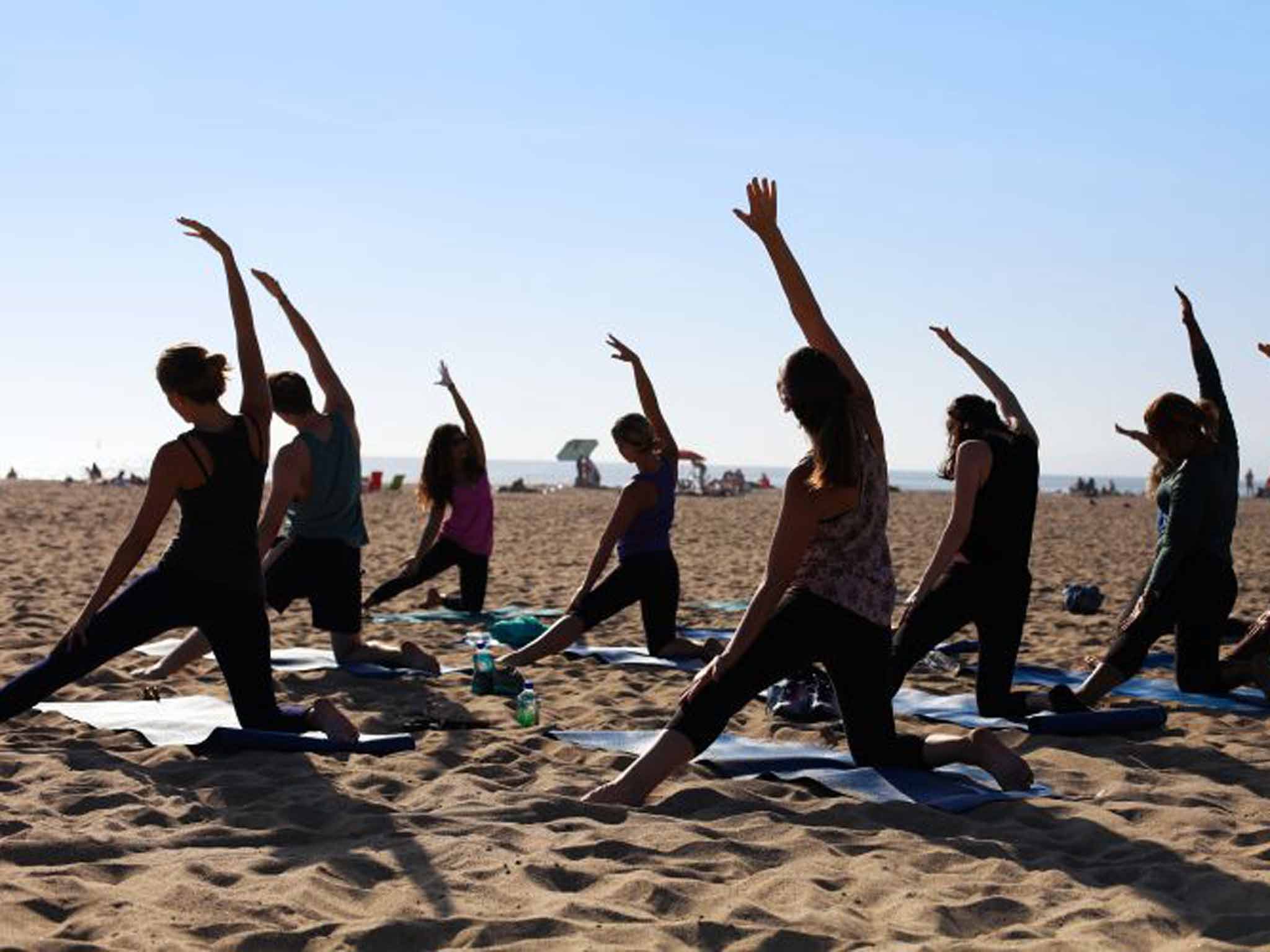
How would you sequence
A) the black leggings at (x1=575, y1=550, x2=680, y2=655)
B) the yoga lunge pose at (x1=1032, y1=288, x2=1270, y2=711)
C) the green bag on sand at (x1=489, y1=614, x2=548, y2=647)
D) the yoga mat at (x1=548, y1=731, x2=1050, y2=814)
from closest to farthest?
1. the yoga mat at (x1=548, y1=731, x2=1050, y2=814)
2. the yoga lunge pose at (x1=1032, y1=288, x2=1270, y2=711)
3. the black leggings at (x1=575, y1=550, x2=680, y2=655)
4. the green bag on sand at (x1=489, y1=614, x2=548, y2=647)

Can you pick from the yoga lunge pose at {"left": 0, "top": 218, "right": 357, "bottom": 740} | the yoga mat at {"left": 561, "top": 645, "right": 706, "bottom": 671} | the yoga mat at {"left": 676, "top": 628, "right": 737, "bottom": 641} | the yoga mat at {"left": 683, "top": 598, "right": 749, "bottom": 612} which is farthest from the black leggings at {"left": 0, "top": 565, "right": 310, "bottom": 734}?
the yoga mat at {"left": 683, "top": 598, "right": 749, "bottom": 612}

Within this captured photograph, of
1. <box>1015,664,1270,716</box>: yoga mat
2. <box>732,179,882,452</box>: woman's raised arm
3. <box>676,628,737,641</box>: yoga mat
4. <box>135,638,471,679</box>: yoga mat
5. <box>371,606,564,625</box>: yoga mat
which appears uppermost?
<box>732,179,882,452</box>: woman's raised arm

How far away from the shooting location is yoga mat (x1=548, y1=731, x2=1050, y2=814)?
202 inches

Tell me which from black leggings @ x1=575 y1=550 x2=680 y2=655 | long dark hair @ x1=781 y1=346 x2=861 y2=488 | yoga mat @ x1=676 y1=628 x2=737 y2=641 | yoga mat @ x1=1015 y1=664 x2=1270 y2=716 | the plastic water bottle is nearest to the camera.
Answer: long dark hair @ x1=781 y1=346 x2=861 y2=488

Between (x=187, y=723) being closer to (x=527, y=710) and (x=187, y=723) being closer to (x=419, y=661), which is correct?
(x=527, y=710)

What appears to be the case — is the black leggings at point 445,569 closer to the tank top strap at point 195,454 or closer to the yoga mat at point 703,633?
the yoga mat at point 703,633

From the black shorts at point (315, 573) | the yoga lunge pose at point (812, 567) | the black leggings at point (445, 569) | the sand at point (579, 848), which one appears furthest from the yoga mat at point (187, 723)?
the black leggings at point (445, 569)

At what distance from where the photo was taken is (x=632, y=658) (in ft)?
28.9

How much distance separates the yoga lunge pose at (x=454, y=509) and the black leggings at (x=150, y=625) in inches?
175

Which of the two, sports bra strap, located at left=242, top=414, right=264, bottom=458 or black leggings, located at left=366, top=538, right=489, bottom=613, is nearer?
sports bra strap, located at left=242, top=414, right=264, bottom=458

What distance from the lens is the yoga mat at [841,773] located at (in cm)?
514

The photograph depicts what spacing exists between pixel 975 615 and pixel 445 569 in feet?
17.1

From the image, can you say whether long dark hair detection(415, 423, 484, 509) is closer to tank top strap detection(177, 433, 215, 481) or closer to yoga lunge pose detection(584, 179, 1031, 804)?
tank top strap detection(177, 433, 215, 481)

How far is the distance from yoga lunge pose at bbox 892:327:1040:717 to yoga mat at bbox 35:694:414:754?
226cm
